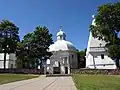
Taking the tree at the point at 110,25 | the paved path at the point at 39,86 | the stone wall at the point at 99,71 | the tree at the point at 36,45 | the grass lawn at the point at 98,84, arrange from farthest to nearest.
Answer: the tree at the point at 36,45, the stone wall at the point at 99,71, the tree at the point at 110,25, the paved path at the point at 39,86, the grass lawn at the point at 98,84

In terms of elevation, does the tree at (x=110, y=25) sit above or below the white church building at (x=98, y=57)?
above

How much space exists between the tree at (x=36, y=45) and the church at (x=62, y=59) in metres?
5.44

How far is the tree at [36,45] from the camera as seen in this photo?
219 feet

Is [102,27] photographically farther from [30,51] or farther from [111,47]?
[30,51]

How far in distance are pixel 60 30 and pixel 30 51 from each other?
23.8 metres

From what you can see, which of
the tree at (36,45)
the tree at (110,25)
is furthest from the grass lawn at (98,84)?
the tree at (36,45)

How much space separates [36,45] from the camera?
67.4m

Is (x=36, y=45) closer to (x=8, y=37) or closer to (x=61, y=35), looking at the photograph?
(x=8, y=37)

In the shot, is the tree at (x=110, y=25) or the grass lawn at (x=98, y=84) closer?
the grass lawn at (x=98, y=84)

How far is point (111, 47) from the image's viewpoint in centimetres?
5528

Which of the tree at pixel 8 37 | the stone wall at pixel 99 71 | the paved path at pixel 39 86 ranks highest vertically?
the tree at pixel 8 37

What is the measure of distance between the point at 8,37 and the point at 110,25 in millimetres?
28938

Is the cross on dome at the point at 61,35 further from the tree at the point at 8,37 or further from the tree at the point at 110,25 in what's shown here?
the tree at the point at 110,25

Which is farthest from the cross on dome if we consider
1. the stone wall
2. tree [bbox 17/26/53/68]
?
the stone wall
